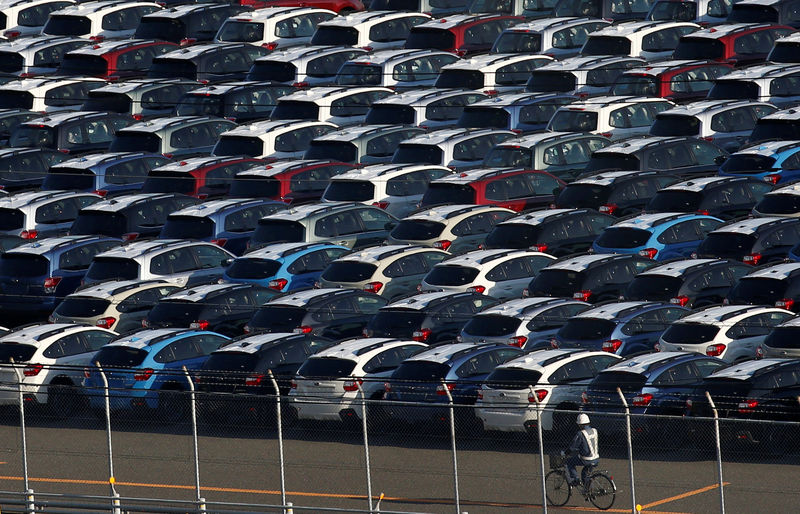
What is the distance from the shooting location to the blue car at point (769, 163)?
3631cm

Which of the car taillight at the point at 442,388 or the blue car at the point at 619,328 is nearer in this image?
the car taillight at the point at 442,388

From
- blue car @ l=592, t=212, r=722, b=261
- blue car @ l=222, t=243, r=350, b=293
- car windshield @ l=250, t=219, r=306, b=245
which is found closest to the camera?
blue car @ l=592, t=212, r=722, b=261

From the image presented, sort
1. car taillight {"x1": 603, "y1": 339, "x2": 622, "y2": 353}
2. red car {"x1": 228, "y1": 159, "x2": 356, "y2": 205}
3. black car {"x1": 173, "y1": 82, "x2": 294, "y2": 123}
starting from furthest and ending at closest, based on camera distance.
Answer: black car {"x1": 173, "y1": 82, "x2": 294, "y2": 123} < red car {"x1": 228, "y1": 159, "x2": 356, "y2": 205} < car taillight {"x1": 603, "y1": 339, "x2": 622, "y2": 353}

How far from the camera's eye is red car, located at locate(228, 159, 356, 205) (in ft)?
128

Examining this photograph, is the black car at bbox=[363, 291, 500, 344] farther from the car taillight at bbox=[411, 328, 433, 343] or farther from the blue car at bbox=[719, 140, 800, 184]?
the blue car at bbox=[719, 140, 800, 184]

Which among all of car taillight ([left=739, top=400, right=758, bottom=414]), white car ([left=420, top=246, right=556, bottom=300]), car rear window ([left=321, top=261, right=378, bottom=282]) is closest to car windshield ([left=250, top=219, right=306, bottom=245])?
car rear window ([left=321, top=261, right=378, bottom=282])

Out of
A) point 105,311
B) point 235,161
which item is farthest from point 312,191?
point 105,311

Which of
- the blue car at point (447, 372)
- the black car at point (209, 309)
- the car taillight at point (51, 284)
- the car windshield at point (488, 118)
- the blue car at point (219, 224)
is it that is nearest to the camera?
the blue car at point (447, 372)

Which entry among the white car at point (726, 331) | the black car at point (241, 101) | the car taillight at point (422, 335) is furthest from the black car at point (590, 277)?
the black car at point (241, 101)

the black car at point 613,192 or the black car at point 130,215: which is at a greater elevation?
the black car at point 613,192

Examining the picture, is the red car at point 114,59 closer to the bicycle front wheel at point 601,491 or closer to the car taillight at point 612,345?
the car taillight at point 612,345

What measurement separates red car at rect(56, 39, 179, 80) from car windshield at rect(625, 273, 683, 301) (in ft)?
65.2

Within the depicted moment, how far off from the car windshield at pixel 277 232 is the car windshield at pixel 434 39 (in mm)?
12214

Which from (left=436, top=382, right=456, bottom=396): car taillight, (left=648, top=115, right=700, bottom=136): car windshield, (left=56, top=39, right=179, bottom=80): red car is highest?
(left=56, top=39, right=179, bottom=80): red car
